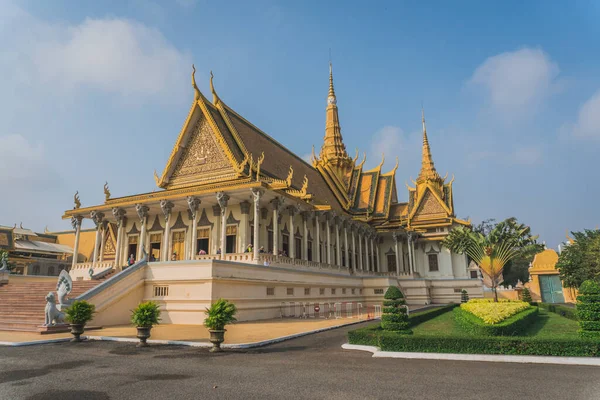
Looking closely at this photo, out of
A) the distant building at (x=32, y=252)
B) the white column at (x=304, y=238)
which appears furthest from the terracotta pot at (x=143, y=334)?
the distant building at (x=32, y=252)

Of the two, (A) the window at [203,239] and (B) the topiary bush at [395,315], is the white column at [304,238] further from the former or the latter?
(B) the topiary bush at [395,315]

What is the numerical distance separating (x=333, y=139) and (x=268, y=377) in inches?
1446

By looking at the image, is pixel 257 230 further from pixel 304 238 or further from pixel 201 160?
pixel 201 160

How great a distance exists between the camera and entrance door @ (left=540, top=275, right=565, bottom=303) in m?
32.1

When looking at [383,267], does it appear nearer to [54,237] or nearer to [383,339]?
[383,339]

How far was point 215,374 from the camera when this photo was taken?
6.82 m

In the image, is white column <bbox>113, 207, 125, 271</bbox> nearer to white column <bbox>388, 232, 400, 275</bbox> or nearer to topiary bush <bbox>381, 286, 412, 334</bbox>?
topiary bush <bbox>381, 286, 412, 334</bbox>

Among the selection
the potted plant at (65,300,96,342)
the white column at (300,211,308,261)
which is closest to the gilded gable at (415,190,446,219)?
the white column at (300,211,308,261)

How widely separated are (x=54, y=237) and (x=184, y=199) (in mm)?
35018

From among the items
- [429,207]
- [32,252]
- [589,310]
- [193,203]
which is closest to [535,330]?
[589,310]

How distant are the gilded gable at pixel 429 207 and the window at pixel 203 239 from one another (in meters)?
22.1

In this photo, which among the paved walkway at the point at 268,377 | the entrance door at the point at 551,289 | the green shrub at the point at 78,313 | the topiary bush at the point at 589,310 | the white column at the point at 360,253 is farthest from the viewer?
the entrance door at the point at 551,289

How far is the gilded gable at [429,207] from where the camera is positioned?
124ft

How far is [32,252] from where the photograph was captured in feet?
133
